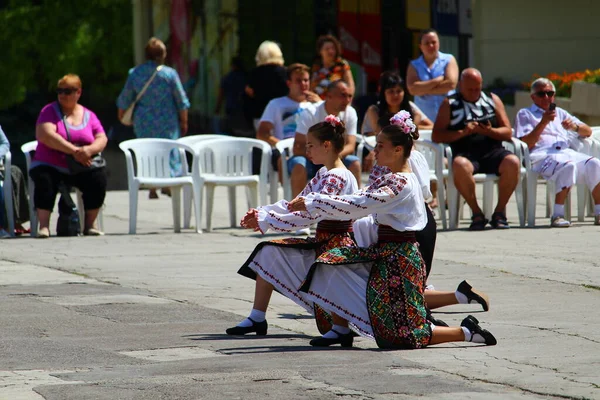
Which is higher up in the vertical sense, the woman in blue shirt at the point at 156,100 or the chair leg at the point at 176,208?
the woman in blue shirt at the point at 156,100

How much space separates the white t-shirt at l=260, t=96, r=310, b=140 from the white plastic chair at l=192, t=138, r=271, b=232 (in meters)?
0.25

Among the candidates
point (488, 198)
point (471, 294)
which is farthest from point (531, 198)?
point (471, 294)

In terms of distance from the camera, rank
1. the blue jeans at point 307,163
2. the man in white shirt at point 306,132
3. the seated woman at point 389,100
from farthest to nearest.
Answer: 1. the blue jeans at point 307,163
2. the seated woman at point 389,100
3. the man in white shirt at point 306,132

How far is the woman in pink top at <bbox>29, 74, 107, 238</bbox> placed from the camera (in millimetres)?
13945

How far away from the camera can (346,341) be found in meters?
8.13

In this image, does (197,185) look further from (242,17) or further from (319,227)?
(242,17)

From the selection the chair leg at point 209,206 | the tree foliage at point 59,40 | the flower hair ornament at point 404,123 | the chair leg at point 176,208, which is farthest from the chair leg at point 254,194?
the tree foliage at point 59,40

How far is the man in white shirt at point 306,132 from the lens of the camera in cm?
1320

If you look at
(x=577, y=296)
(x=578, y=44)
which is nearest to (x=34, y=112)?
(x=578, y=44)

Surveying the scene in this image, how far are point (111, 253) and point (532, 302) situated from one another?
14.7 feet

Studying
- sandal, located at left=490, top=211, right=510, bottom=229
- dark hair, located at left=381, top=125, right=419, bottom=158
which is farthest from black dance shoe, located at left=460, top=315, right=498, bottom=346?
sandal, located at left=490, top=211, right=510, bottom=229

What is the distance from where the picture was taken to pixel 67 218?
46.4ft

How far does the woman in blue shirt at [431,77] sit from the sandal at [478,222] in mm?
1946

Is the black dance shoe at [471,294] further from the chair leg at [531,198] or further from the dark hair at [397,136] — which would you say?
the chair leg at [531,198]
